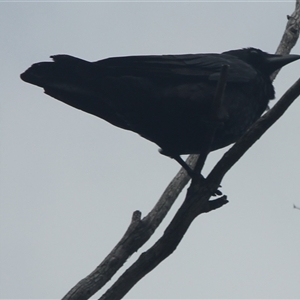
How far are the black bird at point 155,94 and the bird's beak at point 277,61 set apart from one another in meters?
0.97

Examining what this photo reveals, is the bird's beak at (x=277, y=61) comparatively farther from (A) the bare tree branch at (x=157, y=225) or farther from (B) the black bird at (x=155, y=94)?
(A) the bare tree branch at (x=157, y=225)

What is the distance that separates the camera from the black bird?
5016 mm

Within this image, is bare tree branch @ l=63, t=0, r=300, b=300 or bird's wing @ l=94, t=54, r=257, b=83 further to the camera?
bird's wing @ l=94, t=54, r=257, b=83

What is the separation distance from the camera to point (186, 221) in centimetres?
403

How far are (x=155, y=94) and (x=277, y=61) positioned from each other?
6.44 feet

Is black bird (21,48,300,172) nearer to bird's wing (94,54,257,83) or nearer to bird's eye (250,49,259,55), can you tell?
bird's wing (94,54,257,83)

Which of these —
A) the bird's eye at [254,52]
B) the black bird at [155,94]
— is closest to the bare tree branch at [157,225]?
the black bird at [155,94]

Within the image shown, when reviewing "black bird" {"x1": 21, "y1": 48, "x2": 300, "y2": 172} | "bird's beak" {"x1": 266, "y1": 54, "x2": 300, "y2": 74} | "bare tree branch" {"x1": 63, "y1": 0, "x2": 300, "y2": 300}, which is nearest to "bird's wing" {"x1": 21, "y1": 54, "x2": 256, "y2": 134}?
"black bird" {"x1": 21, "y1": 48, "x2": 300, "y2": 172}

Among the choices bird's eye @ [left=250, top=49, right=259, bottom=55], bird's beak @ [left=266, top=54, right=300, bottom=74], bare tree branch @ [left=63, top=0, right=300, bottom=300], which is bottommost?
bare tree branch @ [left=63, top=0, right=300, bottom=300]

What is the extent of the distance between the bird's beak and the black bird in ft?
3.19

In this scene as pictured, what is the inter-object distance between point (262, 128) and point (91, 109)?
1849mm

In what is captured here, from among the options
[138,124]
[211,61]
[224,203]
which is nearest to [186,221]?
[224,203]

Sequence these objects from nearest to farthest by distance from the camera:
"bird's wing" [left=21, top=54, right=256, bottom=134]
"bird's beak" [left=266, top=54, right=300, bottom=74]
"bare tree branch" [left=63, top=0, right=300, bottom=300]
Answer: "bare tree branch" [left=63, top=0, right=300, bottom=300]
"bird's wing" [left=21, top=54, right=256, bottom=134]
"bird's beak" [left=266, top=54, right=300, bottom=74]

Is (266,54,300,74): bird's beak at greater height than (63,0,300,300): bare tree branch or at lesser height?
greater
